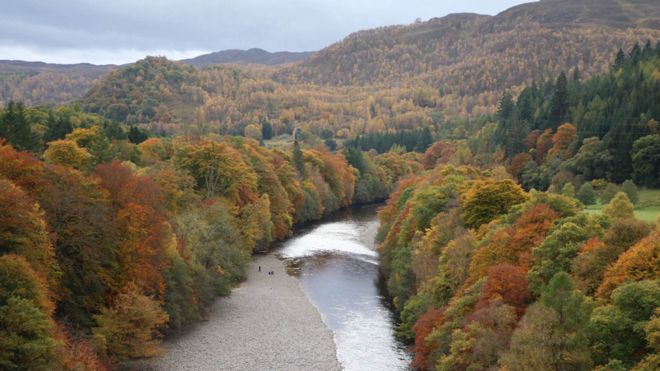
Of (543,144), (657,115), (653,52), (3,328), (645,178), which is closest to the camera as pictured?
(3,328)

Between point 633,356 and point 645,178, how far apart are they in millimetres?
57380

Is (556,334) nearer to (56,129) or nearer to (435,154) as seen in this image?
(56,129)

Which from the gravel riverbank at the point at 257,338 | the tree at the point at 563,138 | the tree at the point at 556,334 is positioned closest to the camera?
the tree at the point at 556,334

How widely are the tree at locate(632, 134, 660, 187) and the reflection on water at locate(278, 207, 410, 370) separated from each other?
119ft

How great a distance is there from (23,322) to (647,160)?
74.1 meters

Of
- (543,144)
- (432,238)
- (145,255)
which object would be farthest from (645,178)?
(145,255)

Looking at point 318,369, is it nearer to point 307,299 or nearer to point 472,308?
point 472,308

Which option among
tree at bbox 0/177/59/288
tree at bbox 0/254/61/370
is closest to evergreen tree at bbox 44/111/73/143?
tree at bbox 0/177/59/288

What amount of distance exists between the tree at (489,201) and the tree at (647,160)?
1252 inches

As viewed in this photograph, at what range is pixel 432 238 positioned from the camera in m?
56.0

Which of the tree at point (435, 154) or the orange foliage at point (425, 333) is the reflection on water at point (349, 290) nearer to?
the orange foliage at point (425, 333)

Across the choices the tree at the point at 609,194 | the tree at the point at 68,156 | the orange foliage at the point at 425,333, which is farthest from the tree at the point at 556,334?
the tree at the point at 68,156

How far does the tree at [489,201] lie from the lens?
54491 millimetres

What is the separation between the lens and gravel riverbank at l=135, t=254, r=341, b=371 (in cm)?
4409
